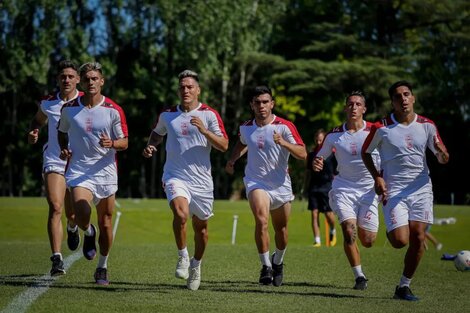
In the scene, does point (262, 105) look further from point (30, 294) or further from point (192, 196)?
point (30, 294)

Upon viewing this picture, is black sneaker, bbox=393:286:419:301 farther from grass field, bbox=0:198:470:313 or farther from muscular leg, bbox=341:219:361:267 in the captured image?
muscular leg, bbox=341:219:361:267

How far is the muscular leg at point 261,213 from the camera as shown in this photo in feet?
40.1

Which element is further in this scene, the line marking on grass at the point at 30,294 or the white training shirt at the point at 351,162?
the white training shirt at the point at 351,162

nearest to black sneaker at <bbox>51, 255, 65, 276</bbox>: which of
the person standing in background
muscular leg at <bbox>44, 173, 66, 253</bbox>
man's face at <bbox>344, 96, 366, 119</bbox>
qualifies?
muscular leg at <bbox>44, 173, 66, 253</bbox>

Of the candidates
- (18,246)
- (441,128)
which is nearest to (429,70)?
(441,128)

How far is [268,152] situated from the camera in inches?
488

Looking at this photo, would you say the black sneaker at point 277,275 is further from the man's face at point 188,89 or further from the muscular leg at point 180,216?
the man's face at point 188,89

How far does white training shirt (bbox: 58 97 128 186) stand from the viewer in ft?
38.1

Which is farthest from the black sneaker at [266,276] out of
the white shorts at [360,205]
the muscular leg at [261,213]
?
the white shorts at [360,205]

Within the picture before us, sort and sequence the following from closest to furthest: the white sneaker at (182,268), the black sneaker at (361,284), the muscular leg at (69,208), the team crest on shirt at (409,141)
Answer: the team crest on shirt at (409,141), the white sneaker at (182,268), the black sneaker at (361,284), the muscular leg at (69,208)

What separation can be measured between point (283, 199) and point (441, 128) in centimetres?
4011

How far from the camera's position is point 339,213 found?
40.8 feet

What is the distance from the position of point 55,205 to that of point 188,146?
226 centimetres

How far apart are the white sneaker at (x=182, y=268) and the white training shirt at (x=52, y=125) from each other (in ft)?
8.68
